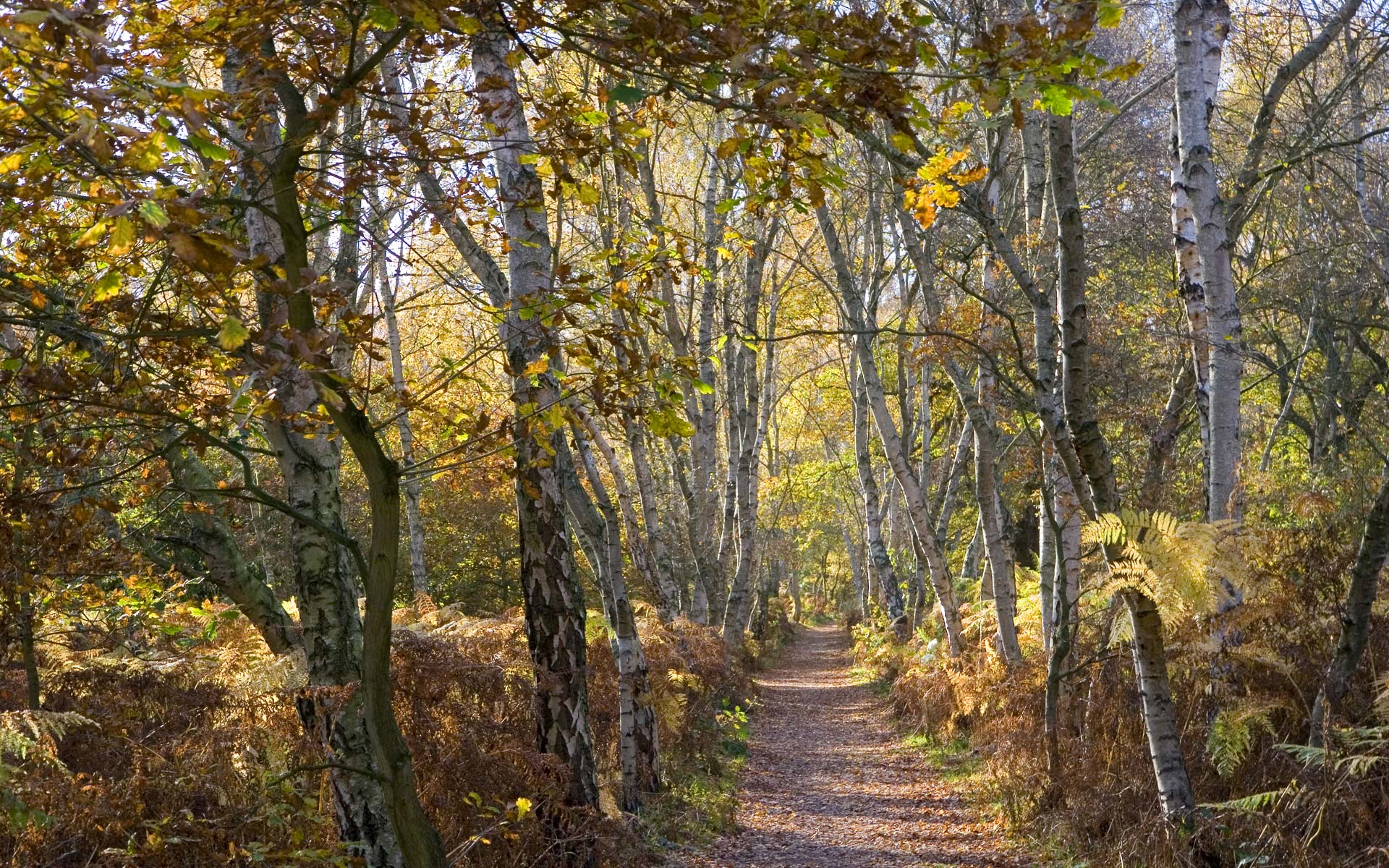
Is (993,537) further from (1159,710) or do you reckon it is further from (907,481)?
(1159,710)

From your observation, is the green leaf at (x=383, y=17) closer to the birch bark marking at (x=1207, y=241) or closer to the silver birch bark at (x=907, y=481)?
the birch bark marking at (x=1207, y=241)

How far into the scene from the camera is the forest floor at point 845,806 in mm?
7023

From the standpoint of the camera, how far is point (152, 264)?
22.0ft

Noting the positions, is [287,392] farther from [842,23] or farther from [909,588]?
[909,588]

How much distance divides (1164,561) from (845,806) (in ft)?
16.5

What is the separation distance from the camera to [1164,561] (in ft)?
15.5

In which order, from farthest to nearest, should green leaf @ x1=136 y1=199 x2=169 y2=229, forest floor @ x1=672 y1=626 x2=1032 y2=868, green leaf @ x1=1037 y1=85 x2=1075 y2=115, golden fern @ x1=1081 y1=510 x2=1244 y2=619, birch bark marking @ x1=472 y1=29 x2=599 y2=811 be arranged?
forest floor @ x1=672 y1=626 x2=1032 y2=868 → birch bark marking @ x1=472 y1=29 x2=599 y2=811 → golden fern @ x1=1081 y1=510 x2=1244 y2=619 → green leaf @ x1=1037 y1=85 x2=1075 y2=115 → green leaf @ x1=136 y1=199 x2=169 y2=229

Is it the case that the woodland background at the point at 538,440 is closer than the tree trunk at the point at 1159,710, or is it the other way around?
the woodland background at the point at 538,440

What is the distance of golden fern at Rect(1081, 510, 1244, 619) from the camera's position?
4625 mm

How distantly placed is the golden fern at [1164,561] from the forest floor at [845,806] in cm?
249

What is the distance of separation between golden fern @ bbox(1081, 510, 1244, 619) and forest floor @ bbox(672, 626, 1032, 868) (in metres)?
2.49

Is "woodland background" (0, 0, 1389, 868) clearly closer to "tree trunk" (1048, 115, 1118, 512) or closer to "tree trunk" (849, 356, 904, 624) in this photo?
"tree trunk" (1048, 115, 1118, 512)

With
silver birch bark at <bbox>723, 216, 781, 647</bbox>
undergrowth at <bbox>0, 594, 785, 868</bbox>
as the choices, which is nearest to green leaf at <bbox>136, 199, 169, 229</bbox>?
undergrowth at <bbox>0, 594, 785, 868</bbox>

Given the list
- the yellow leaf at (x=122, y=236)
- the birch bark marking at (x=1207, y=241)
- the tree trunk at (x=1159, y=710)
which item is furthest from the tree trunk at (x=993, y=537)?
the yellow leaf at (x=122, y=236)
